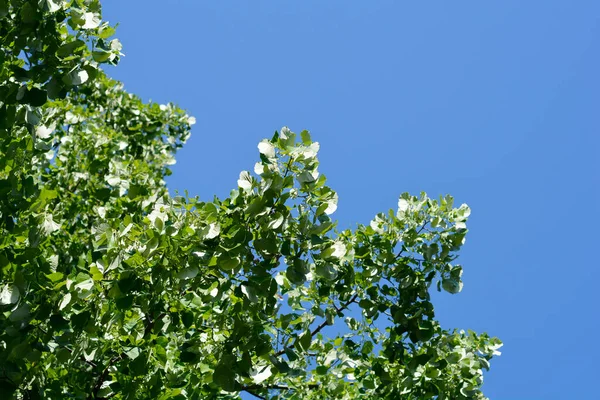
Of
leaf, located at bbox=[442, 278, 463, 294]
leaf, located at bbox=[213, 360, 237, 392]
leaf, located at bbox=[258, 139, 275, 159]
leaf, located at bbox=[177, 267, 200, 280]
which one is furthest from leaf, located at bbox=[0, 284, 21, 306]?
leaf, located at bbox=[442, 278, 463, 294]

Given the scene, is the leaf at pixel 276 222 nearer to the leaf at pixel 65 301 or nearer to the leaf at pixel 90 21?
the leaf at pixel 65 301

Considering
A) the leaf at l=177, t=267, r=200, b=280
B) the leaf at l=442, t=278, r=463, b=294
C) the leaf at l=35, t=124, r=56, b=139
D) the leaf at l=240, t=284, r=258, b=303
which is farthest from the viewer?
the leaf at l=442, t=278, r=463, b=294

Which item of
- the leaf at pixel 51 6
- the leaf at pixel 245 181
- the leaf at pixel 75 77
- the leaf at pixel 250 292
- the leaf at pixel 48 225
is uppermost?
the leaf at pixel 51 6

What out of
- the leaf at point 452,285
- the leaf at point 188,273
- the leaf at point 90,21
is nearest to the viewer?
the leaf at point 188,273

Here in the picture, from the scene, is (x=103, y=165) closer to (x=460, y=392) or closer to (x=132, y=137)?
(x=132, y=137)

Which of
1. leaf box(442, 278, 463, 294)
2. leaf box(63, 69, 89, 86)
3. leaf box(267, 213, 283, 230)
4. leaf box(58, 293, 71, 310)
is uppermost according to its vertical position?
leaf box(442, 278, 463, 294)

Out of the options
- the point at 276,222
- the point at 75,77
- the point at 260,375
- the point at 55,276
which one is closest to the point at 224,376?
the point at 260,375

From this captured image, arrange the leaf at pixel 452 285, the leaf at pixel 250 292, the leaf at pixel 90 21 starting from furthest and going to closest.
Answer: the leaf at pixel 452 285 → the leaf at pixel 90 21 → the leaf at pixel 250 292

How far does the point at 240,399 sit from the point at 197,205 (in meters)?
1.85

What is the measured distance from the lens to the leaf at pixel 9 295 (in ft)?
8.74

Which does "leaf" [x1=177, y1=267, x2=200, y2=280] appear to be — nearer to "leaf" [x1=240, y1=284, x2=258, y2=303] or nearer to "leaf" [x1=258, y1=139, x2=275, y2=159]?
"leaf" [x1=240, y1=284, x2=258, y2=303]

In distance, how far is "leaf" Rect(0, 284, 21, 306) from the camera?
2.66 metres

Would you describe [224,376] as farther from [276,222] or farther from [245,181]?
[245,181]

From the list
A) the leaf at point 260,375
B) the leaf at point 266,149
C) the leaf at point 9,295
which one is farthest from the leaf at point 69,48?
the leaf at point 260,375
